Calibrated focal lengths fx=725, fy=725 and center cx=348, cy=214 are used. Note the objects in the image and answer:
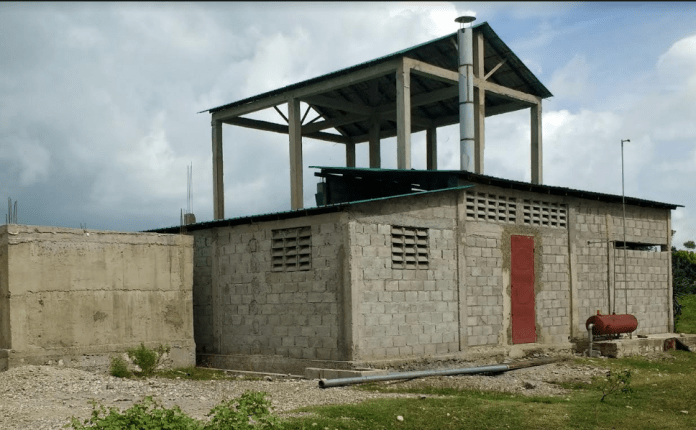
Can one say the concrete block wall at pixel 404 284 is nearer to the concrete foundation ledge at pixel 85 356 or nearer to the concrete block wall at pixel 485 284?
the concrete block wall at pixel 485 284

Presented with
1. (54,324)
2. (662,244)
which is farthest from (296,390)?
(662,244)

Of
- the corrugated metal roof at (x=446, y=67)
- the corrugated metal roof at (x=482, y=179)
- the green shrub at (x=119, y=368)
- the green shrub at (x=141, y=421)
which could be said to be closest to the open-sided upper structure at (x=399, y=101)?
the corrugated metal roof at (x=446, y=67)

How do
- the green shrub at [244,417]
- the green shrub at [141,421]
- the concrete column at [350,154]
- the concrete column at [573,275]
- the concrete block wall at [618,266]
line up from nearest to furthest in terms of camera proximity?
the green shrub at [141,421] → the green shrub at [244,417] → the concrete column at [573,275] → the concrete block wall at [618,266] → the concrete column at [350,154]

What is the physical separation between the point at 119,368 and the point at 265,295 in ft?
12.7

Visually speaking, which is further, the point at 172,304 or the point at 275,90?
the point at 275,90

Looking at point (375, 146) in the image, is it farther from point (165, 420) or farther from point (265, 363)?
point (165, 420)

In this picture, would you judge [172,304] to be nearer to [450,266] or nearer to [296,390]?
[296,390]

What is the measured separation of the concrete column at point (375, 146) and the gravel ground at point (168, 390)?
13.1m

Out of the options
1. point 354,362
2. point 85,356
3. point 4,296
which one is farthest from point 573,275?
point 4,296

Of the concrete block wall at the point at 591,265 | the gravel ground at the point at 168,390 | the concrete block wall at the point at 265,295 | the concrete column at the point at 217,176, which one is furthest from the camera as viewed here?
the concrete column at the point at 217,176

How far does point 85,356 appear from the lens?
16828mm

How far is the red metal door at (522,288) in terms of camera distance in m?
20.0

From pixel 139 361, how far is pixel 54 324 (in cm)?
224

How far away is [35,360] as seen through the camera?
52.7ft
